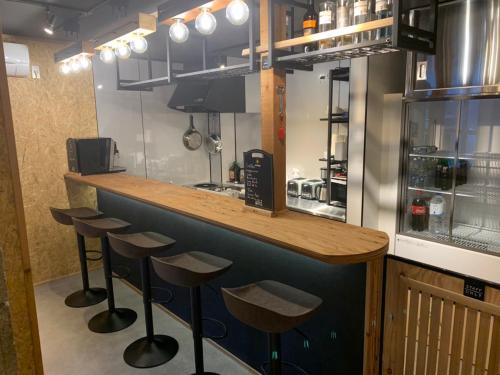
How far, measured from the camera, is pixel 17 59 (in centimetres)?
331

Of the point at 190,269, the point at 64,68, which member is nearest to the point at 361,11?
the point at 190,269

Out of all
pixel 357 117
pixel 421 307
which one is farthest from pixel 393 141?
pixel 421 307

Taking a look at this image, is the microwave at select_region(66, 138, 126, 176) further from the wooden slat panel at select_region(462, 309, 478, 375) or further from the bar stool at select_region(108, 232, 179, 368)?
the wooden slat panel at select_region(462, 309, 478, 375)

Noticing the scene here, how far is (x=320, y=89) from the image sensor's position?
3828 mm

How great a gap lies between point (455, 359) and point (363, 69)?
7.66 ft

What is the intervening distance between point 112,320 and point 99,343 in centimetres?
24

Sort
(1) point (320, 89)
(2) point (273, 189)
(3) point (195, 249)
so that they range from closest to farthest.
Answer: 1. (2) point (273, 189)
2. (3) point (195, 249)
3. (1) point (320, 89)

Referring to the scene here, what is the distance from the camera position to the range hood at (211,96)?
4.12 metres

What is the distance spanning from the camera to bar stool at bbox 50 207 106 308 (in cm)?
324

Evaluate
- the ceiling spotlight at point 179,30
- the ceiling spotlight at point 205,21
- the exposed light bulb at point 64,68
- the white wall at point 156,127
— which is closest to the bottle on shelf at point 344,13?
the ceiling spotlight at point 205,21

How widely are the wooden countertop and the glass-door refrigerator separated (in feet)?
4.72

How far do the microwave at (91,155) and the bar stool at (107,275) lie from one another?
1050 millimetres

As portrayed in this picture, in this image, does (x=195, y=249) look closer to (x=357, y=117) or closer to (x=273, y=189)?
(x=273, y=189)

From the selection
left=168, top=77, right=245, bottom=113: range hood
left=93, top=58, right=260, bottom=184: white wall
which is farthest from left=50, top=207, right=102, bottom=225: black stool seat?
left=168, top=77, right=245, bottom=113: range hood
